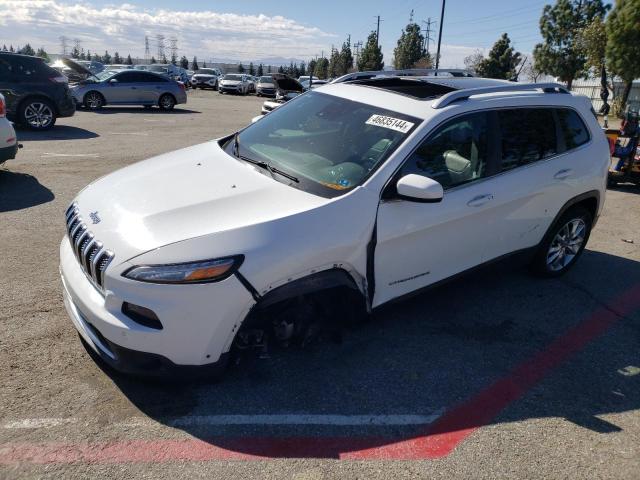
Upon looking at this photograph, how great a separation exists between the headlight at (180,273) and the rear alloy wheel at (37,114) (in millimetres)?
11424

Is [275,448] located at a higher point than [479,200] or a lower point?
lower

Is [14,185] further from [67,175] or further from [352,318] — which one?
[352,318]

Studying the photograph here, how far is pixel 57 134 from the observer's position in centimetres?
1199

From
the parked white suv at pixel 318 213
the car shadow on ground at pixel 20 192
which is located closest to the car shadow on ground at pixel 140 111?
the car shadow on ground at pixel 20 192

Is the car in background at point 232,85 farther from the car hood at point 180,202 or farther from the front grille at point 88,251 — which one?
the front grille at point 88,251

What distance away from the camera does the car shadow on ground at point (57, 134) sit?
37.1 ft

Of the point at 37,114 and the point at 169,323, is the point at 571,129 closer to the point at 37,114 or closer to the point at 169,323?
the point at 169,323

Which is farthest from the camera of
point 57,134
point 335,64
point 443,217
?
point 335,64

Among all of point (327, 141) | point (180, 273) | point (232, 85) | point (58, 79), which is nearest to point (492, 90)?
point (327, 141)

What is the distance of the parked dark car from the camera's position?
37.5 feet

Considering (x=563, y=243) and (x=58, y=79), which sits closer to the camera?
(x=563, y=243)

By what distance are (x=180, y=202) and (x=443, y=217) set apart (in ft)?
5.75

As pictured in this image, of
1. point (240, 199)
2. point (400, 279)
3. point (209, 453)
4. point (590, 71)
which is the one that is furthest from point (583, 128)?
point (590, 71)

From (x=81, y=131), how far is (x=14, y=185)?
20.1 feet
